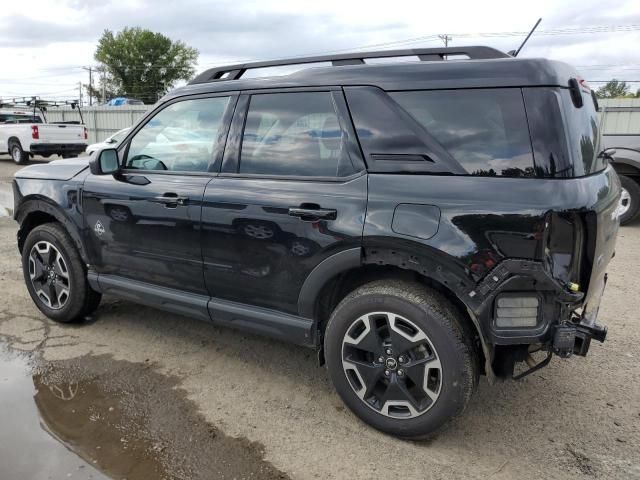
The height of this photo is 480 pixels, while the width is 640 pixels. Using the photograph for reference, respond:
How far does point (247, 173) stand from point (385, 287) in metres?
1.12

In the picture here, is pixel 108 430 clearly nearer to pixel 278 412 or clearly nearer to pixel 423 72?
pixel 278 412

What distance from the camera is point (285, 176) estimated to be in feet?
9.87

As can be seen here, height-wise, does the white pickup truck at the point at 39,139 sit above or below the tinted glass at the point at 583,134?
below

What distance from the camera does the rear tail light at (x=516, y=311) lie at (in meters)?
2.39

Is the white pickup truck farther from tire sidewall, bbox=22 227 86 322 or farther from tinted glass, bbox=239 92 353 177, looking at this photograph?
tinted glass, bbox=239 92 353 177

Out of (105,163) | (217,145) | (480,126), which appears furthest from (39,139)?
(480,126)

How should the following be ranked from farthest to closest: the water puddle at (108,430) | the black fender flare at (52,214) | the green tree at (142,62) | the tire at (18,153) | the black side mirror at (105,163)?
1. the green tree at (142,62)
2. the tire at (18,153)
3. the black fender flare at (52,214)
4. the black side mirror at (105,163)
5. the water puddle at (108,430)

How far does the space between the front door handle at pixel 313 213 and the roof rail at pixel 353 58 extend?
2.98ft

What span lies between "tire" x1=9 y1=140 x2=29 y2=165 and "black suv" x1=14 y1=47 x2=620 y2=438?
15725mm

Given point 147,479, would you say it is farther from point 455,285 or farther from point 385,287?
point 455,285

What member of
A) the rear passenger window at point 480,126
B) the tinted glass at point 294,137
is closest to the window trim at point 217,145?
the tinted glass at point 294,137

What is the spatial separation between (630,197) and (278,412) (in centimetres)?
707

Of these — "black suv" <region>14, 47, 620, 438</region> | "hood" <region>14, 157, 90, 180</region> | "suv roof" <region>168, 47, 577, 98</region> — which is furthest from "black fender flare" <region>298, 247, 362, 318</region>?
"hood" <region>14, 157, 90, 180</region>

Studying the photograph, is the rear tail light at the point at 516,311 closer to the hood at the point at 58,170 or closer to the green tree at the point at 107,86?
the hood at the point at 58,170
